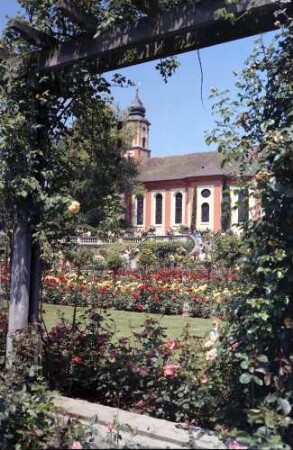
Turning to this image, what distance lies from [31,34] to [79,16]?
0.44 m

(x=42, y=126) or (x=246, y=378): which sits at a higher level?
(x=42, y=126)

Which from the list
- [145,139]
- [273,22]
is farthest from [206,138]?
[145,139]

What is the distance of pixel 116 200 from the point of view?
4.76 m

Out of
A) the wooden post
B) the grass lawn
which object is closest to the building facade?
the grass lawn

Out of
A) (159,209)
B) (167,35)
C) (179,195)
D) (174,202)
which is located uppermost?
(179,195)

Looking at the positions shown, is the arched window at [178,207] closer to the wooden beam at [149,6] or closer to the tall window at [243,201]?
the wooden beam at [149,6]

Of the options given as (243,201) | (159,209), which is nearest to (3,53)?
(243,201)

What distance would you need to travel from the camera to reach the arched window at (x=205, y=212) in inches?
2505

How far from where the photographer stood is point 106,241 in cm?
484

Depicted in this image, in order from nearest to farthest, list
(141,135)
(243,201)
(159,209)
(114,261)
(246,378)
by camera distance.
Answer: (246,378) < (243,201) < (114,261) < (159,209) < (141,135)

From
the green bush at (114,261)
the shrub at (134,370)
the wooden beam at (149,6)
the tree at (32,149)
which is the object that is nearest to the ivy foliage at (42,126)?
the tree at (32,149)

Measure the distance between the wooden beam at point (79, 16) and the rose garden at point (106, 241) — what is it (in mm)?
16

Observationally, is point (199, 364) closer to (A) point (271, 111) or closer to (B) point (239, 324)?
(B) point (239, 324)

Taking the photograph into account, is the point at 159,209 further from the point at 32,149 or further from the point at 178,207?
the point at 32,149
